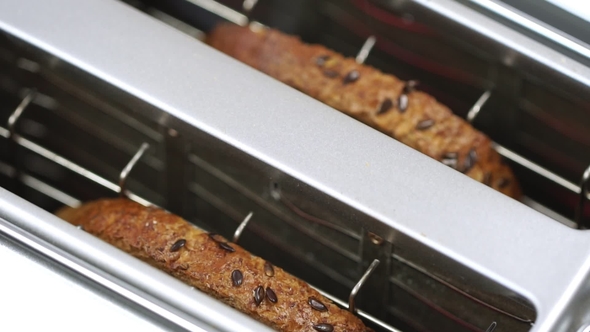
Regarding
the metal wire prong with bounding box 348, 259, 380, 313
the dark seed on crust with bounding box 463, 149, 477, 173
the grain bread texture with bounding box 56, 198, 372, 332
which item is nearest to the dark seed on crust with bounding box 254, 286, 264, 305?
the grain bread texture with bounding box 56, 198, 372, 332

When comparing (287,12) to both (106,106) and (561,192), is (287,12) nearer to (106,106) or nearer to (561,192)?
(106,106)

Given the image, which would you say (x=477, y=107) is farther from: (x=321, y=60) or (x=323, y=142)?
(x=323, y=142)

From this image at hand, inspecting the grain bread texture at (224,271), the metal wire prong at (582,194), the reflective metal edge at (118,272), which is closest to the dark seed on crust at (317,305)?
the grain bread texture at (224,271)

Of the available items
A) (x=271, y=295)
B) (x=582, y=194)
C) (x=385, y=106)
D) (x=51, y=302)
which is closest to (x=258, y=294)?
(x=271, y=295)

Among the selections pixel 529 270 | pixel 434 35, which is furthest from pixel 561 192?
pixel 529 270

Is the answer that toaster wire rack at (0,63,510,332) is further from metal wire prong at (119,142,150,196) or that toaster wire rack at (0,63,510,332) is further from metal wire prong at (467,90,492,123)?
metal wire prong at (467,90,492,123)

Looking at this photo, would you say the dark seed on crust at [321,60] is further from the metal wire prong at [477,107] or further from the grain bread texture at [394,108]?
the metal wire prong at [477,107]
